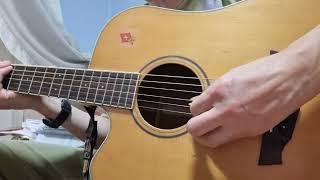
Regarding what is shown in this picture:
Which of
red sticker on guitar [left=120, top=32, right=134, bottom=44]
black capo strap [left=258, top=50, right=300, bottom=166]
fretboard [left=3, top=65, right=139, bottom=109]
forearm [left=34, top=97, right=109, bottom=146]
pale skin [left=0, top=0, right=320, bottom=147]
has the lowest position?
forearm [left=34, top=97, right=109, bottom=146]

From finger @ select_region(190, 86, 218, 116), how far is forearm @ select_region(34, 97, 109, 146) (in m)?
0.44

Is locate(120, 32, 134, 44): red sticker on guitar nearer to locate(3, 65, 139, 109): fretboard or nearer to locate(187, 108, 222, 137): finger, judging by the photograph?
locate(3, 65, 139, 109): fretboard

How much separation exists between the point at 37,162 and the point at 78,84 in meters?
0.35

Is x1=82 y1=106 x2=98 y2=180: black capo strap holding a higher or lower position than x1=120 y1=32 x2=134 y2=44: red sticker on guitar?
lower

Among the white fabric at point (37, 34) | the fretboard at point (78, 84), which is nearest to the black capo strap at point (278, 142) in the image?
the fretboard at point (78, 84)

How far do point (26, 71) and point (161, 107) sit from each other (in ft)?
1.22

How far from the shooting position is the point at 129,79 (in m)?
0.80

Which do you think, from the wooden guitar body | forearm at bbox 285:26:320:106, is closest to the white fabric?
the wooden guitar body

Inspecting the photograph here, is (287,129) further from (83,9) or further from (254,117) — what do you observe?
(83,9)

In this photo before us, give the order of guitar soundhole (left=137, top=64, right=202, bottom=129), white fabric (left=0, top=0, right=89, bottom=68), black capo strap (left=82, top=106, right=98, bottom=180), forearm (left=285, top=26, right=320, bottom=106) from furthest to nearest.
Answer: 1. white fabric (left=0, top=0, right=89, bottom=68)
2. black capo strap (left=82, top=106, right=98, bottom=180)
3. guitar soundhole (left=137, top=64, right=202, bottom=129)
4. forearm (left=285, top=26, right=320, bottom=106)

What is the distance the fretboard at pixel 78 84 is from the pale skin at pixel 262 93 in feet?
0.64

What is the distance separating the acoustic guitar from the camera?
680 mm

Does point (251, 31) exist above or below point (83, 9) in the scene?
above

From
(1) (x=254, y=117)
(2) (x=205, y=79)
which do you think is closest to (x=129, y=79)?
(2) (x=205, y=79)
